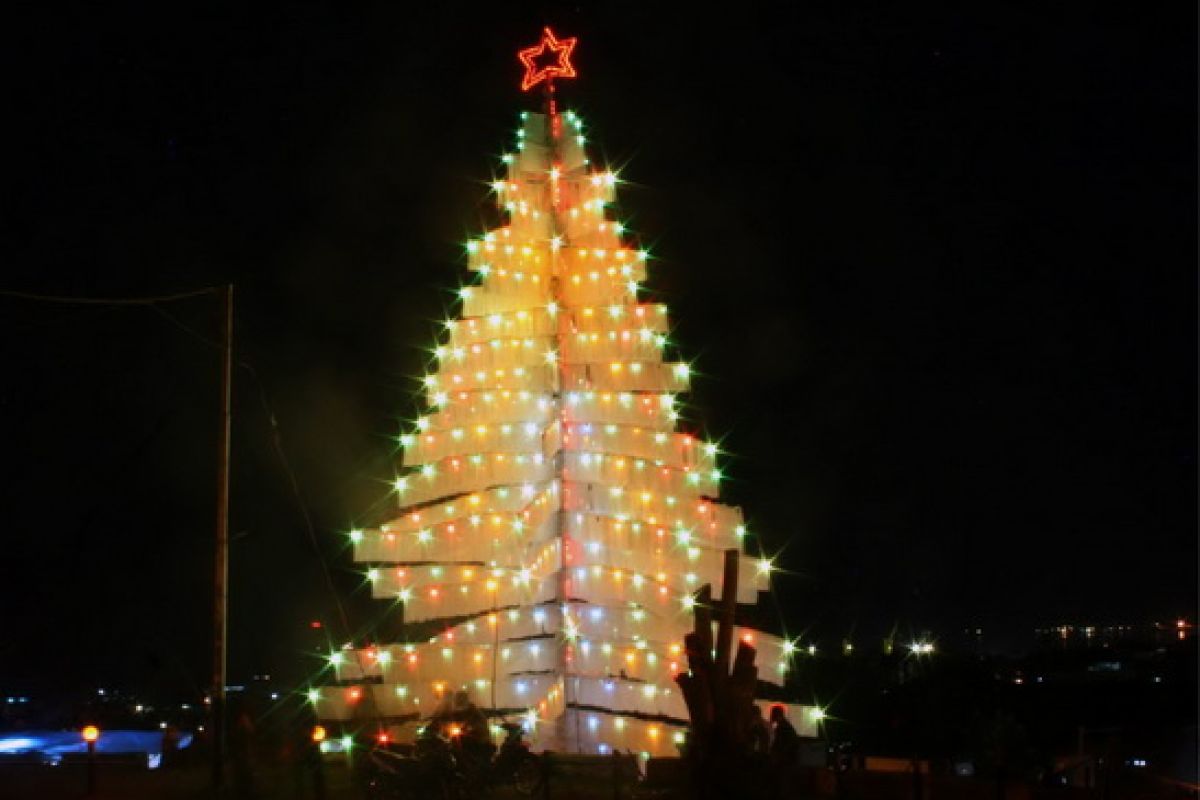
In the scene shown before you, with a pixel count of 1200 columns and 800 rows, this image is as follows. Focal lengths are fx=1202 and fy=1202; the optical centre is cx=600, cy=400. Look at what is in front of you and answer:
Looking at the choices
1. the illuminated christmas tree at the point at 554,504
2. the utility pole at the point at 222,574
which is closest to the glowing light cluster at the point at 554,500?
the illuminated christmas tree at the point at 554,504

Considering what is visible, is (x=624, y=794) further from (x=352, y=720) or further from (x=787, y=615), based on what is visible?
(x=787, y=615)

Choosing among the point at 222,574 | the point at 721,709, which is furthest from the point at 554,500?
the point at 721,709

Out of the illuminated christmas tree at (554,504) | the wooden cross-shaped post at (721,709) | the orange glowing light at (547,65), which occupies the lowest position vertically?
the wooden cross-shaped post at (721,709)

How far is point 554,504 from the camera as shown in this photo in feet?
78.1

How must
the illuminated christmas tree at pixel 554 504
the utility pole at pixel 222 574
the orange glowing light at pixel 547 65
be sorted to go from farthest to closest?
the orange glowing light at pixel 547 65 → the illuminated christmas tree at pixel 554 504 → the utility pole at pixel 222 574

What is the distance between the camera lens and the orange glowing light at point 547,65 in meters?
26.2

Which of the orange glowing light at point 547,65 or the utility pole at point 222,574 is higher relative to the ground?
the orange glowing light at point 547,65

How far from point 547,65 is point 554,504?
979 centimetres

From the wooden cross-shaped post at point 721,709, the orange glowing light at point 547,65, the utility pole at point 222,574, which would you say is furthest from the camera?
the orange glowing light at point 547,65

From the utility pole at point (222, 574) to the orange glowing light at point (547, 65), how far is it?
35.2ft

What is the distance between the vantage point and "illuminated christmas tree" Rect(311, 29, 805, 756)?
23.5 m

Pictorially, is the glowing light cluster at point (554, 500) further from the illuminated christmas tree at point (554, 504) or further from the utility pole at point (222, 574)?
the utility pole at point (222, 574)

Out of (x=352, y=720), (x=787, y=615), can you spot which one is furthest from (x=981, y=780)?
(x=787, y=615)

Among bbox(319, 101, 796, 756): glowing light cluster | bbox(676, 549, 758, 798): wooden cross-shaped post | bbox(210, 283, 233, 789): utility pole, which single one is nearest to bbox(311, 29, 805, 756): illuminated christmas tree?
bbox(319, 101, 796, 756): glowing light cluster
